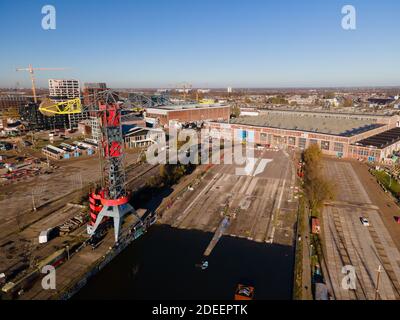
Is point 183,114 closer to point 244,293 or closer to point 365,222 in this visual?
point 365,222

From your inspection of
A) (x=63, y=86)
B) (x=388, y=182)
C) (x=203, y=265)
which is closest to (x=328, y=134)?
(x=388, y=182)

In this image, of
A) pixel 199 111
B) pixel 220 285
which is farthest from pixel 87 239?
pixel 199 111

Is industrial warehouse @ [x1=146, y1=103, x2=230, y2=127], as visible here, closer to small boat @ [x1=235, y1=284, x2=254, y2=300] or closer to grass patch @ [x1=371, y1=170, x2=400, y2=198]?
grass patch @ [x1=371, y1=170, x2=400, y2=198]

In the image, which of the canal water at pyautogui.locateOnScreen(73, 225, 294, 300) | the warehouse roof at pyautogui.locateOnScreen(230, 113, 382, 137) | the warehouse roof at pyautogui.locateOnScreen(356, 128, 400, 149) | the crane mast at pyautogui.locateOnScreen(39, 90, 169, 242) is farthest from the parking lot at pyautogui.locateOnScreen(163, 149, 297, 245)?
the warehouse roof at pyautogui.locateOnScreen(230, 113, 382, 137)
